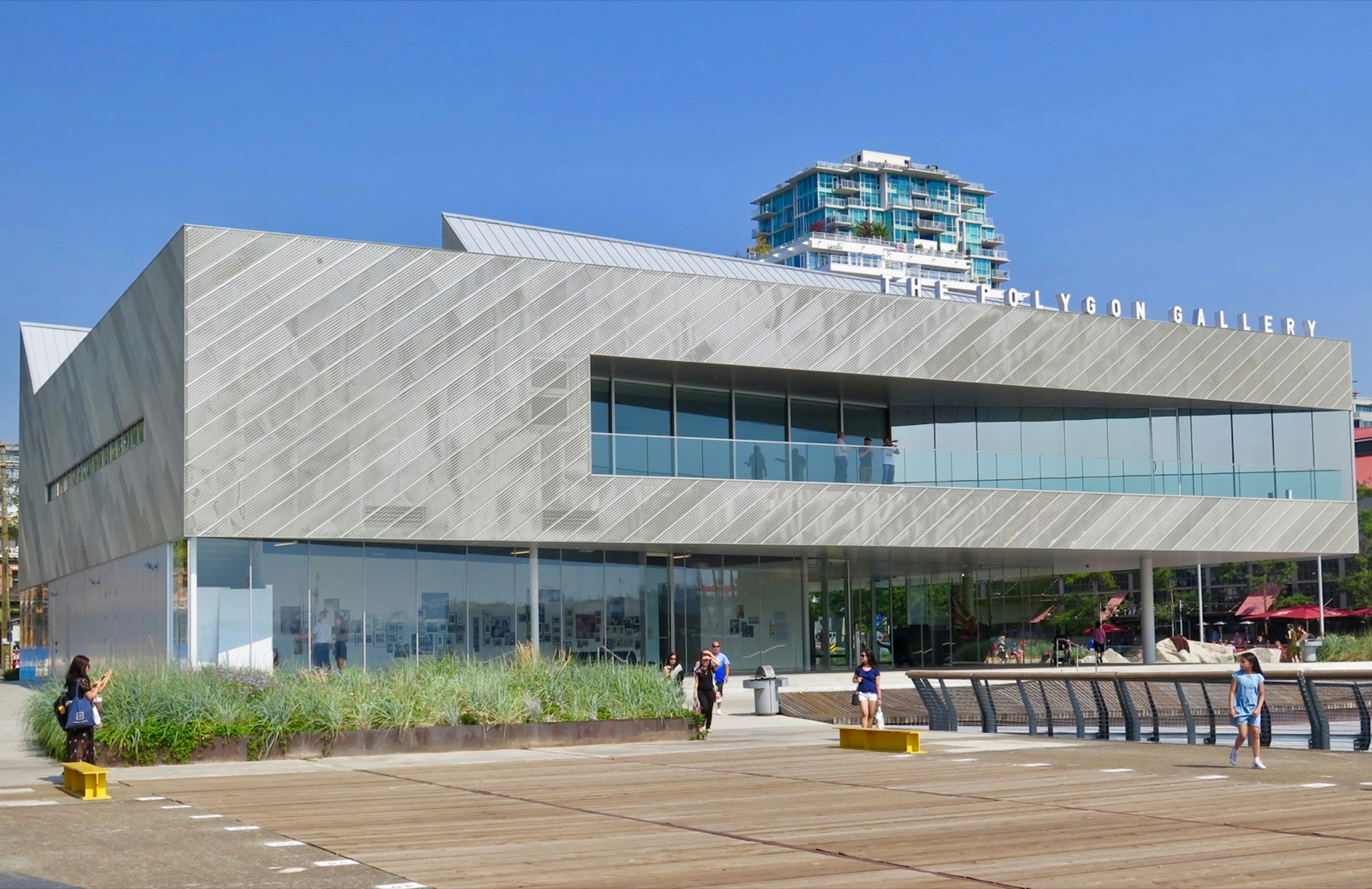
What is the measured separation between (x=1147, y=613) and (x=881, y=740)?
2562cm

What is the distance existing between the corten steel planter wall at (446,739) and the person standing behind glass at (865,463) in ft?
47.4

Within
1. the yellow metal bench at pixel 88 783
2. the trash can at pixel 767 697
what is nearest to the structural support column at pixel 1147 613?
the trash can at pixel 767 697

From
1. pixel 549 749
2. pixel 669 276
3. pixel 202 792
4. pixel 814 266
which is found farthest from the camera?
pixel 814 266

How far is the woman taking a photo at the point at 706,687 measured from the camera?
24438 mm

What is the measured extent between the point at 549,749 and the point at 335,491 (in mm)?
11029

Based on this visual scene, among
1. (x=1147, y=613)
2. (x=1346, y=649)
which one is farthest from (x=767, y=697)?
(x=1346, y=649)

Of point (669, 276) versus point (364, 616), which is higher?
point (669, 276)

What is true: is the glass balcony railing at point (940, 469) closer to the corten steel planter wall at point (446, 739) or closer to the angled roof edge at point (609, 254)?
the angled roof edge at point (609, 254)

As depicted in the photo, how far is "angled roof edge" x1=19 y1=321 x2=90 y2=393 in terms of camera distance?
5212 centimetres

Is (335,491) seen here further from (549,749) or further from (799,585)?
(799,585)

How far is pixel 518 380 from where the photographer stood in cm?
3159

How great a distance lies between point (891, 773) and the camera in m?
16.2

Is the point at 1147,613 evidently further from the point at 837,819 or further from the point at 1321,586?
the point at 837,819

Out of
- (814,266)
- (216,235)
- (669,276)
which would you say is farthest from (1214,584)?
(216,235)
